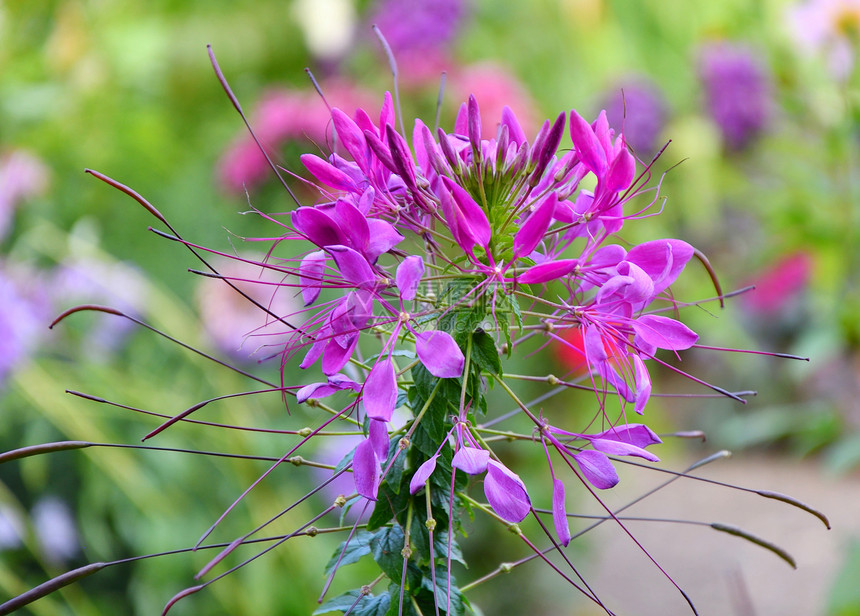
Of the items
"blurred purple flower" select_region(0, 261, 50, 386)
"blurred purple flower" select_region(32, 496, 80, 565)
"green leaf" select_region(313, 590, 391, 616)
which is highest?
"green leaf" select_region(313, 590, 391, 616)

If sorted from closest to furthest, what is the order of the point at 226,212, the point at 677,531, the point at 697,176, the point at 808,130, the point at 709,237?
the point at 808,130
the point at 226,212
the point at 677,531
the point at 697,176
the point at 709,237

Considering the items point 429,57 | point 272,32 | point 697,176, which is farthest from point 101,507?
point 697,176

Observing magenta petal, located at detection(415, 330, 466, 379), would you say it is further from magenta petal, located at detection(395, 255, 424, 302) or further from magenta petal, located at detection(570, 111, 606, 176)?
magenta petal, located at detection(570, 111, 606, 176)

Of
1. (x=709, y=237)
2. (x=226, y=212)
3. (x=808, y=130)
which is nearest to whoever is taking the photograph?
(x=808, y=130)

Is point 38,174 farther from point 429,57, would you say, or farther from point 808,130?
point 808,130

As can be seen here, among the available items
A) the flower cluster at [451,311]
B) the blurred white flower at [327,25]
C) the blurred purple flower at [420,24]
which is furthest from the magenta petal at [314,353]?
the blurred purple flower at [420,24]

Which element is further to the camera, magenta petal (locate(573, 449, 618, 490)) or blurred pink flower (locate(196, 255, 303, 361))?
blurred pink flower (locate(196, 255, 303, 361))

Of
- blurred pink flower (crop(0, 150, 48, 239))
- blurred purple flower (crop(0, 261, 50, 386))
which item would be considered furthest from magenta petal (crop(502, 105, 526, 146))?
blurred pink flower (crop(0, 150, 48, 239))
